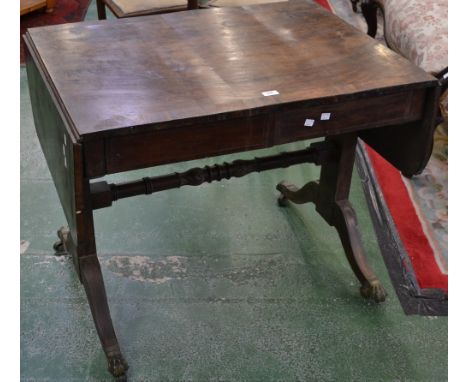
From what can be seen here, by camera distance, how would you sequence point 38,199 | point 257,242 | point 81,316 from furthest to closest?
point 38,199, point 257,242, point 81,316

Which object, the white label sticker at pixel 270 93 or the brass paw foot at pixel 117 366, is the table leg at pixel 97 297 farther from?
the white label sticker at pixel 270 93

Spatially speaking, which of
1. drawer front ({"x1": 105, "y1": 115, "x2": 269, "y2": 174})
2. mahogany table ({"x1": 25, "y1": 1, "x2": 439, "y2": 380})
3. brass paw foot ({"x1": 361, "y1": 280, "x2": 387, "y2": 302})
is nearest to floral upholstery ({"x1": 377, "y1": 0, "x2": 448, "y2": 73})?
mahogany table ({"x1": 25, "y1": 1, "x2": 439, "y2": 380})

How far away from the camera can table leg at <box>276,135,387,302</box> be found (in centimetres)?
213

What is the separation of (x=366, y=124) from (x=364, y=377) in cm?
79

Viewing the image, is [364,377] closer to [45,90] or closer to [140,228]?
[140,228]

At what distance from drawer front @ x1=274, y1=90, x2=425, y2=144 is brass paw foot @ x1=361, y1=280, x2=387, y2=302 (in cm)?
66

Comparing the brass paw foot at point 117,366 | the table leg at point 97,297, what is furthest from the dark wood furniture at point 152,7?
the brass paw foot at point 117,366

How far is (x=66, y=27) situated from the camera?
193cm

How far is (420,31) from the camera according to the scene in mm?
3121

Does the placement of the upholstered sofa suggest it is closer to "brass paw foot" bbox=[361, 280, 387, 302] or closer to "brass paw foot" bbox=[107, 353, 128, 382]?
"brass paw foot" bbox=[361, 280, 387, 302]

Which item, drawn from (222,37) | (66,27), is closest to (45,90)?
(66,27)

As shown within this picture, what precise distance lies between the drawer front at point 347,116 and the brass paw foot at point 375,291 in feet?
2.17

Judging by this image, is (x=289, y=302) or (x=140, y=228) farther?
(x=140, y=228)

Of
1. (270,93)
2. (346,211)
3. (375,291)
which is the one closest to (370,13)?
(346,211)
